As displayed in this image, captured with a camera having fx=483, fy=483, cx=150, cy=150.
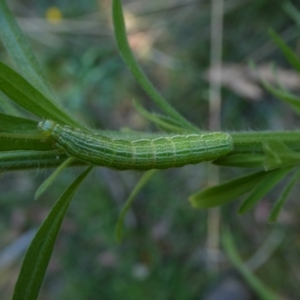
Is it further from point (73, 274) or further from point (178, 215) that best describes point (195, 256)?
point (73, 274)

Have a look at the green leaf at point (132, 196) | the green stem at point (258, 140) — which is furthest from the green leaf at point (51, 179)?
the green stem at point (258, 140)

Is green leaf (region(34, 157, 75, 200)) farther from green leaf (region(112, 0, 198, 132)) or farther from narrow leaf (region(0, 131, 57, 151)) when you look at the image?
green leaf (region(112, 0, 198, 132))

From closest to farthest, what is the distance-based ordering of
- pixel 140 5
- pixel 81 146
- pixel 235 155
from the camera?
pixel 81 146 < pixel 235 155 < pixel 140 5

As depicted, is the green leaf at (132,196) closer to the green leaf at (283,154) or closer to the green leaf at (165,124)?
the green leaf at (165,124)

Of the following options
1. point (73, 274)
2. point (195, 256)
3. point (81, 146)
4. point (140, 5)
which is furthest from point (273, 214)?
point (140, 5)

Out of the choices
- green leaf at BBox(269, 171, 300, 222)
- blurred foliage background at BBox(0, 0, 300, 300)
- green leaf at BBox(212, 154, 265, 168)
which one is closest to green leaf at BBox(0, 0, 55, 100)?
green leaf at BBox(212, 154, 265, 168)

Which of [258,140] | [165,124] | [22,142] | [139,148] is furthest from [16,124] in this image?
[258,140]
